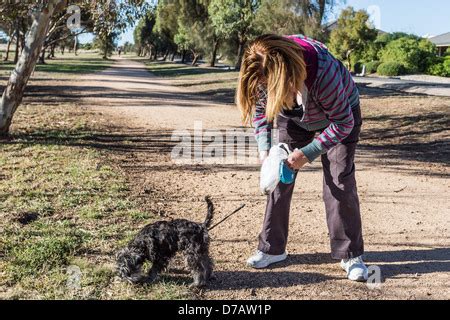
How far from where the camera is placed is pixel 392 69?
129 ft

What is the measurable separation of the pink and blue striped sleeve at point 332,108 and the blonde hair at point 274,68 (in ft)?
0.64

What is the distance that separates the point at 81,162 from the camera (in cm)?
703

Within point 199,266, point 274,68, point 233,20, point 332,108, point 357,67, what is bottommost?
point 199,266

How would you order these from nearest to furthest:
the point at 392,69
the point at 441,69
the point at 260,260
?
the point at 260,260
the point at 392,69
the point at 441,69

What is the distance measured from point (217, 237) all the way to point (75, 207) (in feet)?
5.18

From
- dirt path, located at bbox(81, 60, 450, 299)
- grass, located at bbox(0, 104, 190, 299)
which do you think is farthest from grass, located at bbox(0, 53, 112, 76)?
dirt path, located at bbox(81, 60, 450, 299)

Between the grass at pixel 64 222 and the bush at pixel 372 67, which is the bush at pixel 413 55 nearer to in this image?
the bush at pixel 372 67

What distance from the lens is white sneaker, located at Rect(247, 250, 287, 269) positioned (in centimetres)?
373

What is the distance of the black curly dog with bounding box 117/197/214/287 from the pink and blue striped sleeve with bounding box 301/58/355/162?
0.92 metres

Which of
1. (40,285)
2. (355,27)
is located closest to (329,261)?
(40,285)

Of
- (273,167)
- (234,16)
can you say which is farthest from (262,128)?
(234,16)

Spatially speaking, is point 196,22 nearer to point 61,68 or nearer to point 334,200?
point 61,68

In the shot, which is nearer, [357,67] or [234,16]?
[234,16]

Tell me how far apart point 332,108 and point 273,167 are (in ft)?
1.73
